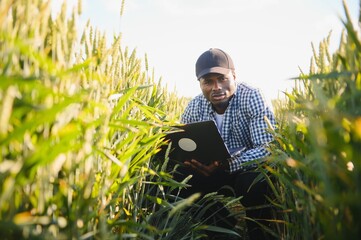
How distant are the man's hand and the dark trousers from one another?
2.0 inches

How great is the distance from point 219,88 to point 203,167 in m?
0.67

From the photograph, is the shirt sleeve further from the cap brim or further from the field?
the field

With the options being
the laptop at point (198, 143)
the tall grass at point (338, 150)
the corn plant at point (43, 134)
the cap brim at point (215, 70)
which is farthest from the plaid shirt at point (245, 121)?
the corn plant at point (43, 134)

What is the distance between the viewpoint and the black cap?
83.4 inches

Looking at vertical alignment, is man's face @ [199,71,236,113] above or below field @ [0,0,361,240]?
above

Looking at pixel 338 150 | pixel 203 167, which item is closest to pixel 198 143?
pixel 203 167

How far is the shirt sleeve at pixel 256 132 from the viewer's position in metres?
1.70

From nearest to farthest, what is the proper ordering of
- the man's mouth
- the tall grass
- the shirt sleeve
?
the tall grass, the shirt sleeve, the man's mouth

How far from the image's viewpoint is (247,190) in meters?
1.53

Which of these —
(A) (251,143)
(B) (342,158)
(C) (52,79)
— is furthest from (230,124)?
(C) (52,79)

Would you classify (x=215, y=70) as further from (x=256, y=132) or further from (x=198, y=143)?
(x=198, y=143)

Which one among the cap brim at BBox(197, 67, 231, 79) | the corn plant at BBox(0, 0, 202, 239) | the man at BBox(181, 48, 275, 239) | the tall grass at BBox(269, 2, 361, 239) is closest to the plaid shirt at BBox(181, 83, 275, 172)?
the man at BBox(181, 48, 275, 239)

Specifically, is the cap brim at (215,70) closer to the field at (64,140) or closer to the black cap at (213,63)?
the black cap at (213,63)

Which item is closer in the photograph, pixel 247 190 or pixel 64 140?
pixel 64 140
